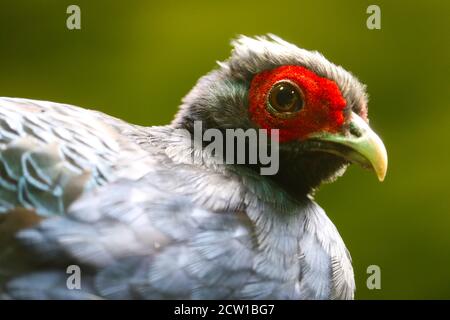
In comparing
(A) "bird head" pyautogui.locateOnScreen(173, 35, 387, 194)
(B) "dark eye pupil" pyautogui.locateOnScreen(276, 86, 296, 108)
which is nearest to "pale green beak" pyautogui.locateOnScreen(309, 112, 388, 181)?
(A) "bird head" pyautogui.locateOnScreen(173, 35, 387, 194)

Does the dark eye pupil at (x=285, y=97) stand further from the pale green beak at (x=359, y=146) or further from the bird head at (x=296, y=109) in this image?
the pale green beak at (x=359, y=146)

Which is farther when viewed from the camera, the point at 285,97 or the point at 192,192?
the point at 285,97

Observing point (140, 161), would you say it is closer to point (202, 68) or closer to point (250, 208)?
point (250, 208)

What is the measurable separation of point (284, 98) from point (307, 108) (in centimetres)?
6

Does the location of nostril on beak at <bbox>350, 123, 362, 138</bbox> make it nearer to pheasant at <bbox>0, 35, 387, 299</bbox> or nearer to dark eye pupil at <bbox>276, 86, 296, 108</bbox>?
pheasant at <bbox>0, 35, 387, 299</bbox>

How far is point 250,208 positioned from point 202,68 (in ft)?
5.10

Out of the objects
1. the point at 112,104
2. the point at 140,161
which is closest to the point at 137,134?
the point at 140,161

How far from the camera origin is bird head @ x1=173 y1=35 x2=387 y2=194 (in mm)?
1782

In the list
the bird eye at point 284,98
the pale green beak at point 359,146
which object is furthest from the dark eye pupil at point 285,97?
the pale green beak at point 359,146

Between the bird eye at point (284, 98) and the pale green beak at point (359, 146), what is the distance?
0.09 meters

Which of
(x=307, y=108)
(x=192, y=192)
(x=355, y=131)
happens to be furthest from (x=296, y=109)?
(x=192, y=192)

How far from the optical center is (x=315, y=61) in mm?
1796

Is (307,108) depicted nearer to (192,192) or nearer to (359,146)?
(359,146)

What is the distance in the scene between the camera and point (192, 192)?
64.5 inches
